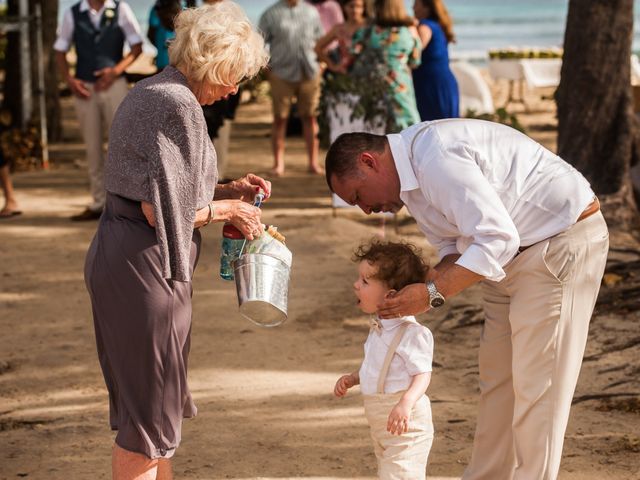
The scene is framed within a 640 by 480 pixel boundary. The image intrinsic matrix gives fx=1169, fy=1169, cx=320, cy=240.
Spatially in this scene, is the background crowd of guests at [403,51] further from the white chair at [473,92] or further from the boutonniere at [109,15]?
the white chair at [473,92]

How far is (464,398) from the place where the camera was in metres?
5.82

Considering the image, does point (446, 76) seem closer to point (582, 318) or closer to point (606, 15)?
point (606, 15)

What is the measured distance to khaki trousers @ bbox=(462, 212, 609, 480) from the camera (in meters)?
3.83

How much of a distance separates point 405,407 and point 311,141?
8076 millimetres

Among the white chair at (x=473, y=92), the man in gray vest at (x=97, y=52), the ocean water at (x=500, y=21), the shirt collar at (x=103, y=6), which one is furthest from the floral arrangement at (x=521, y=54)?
the ocean water at (x=500, y=21)

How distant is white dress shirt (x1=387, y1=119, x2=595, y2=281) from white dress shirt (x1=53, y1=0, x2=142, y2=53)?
6587mm

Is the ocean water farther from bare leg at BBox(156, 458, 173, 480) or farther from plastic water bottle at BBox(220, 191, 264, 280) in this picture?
bare leg at BBox(156, 458, 173, 480)

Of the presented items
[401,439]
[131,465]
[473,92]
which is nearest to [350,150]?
[401,439]

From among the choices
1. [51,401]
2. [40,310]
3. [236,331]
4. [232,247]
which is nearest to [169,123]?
[232,247]

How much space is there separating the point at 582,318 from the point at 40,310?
4477 mm

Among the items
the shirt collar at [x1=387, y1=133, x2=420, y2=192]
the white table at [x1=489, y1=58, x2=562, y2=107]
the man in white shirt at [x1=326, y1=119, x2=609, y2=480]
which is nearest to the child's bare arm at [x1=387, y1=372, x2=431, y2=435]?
the man in white shirt at [x1=326, y1=119, x2=609, y2=480]

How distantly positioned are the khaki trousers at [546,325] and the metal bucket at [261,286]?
2.49ft

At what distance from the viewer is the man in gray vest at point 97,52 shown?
9891 millimetres

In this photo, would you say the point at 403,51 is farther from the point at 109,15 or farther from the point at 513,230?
the point at 513,230
